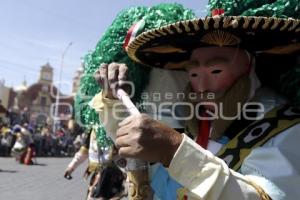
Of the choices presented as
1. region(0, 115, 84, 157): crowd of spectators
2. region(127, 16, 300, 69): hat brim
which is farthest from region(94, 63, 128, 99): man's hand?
region(0, 115, 84, 157): crowd of spectators

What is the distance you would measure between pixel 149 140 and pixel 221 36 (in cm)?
60

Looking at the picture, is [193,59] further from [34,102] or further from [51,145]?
[34,102]

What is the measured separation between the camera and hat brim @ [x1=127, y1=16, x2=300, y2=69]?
1.75 meters

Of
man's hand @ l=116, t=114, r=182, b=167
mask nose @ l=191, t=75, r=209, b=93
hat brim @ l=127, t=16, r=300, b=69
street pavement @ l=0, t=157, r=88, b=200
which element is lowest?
street pavement @ l=0, t=157, r=88, b=200

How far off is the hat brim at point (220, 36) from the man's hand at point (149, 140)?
0.48 metres

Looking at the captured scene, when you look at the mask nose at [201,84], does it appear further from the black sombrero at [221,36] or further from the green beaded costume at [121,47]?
the green beaded costume at [121,47]

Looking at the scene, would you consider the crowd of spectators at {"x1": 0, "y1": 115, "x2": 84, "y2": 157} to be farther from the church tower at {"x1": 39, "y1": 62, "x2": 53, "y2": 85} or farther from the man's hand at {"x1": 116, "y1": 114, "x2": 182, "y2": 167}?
the church tower at {"x1": 39, "y1": 62, "x2": 53, "y2": 85}

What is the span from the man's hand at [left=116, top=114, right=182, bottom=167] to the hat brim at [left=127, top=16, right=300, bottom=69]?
479 millimetres

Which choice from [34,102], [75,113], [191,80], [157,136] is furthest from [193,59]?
[34,102]

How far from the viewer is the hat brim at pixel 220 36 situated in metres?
1.75

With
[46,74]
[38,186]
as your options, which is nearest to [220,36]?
[38,186]

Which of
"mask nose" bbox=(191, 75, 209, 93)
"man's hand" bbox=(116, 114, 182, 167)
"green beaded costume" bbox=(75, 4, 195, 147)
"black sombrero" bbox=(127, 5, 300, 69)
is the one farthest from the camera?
"green beaded costume" bbox=(75, 4, 195, 147)

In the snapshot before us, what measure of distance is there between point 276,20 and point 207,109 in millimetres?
479

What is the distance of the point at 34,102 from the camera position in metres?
48.5
